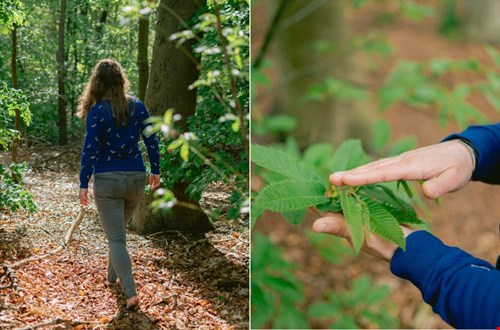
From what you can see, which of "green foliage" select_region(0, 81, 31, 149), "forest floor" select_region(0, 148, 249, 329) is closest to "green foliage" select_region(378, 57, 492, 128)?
"forest floor" select_region(0, 148, 249, 329)

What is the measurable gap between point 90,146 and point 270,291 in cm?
72

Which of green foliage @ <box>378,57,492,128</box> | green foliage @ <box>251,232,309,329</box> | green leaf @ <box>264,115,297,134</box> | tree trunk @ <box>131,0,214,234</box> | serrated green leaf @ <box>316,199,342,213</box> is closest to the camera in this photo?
serrated green leaf @ <box>316,199,342,213</box>

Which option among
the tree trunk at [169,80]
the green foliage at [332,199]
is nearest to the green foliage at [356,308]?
the tree trunk at [169,80]

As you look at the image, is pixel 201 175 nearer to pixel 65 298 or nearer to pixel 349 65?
pixel 65 298

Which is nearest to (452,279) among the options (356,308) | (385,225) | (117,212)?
(385,225)

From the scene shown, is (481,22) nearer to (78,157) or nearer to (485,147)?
(485,147)

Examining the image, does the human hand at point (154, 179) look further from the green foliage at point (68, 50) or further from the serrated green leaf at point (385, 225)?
the serrated green leaf at point (385, 225)

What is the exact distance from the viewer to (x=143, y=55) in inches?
66.2

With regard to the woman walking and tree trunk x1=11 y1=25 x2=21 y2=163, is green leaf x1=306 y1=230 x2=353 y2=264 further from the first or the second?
tree trunk x1=11 y1=25 x2=21 y2=163

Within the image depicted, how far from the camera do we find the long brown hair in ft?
5.29

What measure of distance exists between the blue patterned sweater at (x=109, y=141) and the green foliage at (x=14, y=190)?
0.23 m

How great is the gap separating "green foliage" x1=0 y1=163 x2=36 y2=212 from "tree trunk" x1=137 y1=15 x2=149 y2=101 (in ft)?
1.61

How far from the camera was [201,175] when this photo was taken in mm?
1720

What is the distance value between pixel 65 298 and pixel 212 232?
0.52 m
